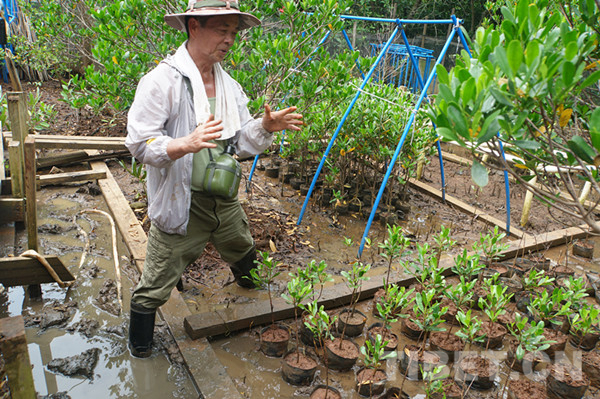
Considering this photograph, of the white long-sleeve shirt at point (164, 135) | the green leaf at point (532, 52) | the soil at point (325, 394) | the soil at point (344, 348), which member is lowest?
the soil at point (325, 394)

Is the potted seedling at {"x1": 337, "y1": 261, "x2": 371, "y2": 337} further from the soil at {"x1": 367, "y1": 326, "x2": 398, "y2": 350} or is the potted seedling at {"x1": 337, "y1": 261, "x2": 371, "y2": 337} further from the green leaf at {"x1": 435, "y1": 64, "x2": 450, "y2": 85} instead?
the green leaf at {"x1": 435, "y1": 64, "x2": 450, "y2": 85}

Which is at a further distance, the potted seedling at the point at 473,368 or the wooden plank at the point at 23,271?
the wooden plank at the point at 23,271

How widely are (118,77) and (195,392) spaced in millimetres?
2642

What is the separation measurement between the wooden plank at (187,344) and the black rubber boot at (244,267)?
46 cm

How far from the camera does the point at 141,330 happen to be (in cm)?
281

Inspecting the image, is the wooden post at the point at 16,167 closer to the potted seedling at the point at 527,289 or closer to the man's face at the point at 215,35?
the man's face at the point at 215,35

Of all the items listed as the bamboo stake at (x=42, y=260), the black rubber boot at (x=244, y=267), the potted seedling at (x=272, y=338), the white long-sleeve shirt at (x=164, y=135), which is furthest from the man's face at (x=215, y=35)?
the bamboo stake at (x=42, y=260)

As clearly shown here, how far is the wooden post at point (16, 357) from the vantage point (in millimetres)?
1617

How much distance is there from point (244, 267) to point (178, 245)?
796 millimetres

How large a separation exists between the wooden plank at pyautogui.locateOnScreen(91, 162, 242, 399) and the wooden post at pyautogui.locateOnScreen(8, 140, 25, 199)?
0.84m

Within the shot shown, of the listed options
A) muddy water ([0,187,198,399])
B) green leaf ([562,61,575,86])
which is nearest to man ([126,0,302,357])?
muddy water ([0,187,198,399])

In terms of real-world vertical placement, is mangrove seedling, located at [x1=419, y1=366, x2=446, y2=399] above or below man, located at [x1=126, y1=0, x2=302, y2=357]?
below

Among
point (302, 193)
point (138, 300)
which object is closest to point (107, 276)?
point (138, 300)

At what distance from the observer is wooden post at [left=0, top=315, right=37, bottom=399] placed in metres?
1.62
